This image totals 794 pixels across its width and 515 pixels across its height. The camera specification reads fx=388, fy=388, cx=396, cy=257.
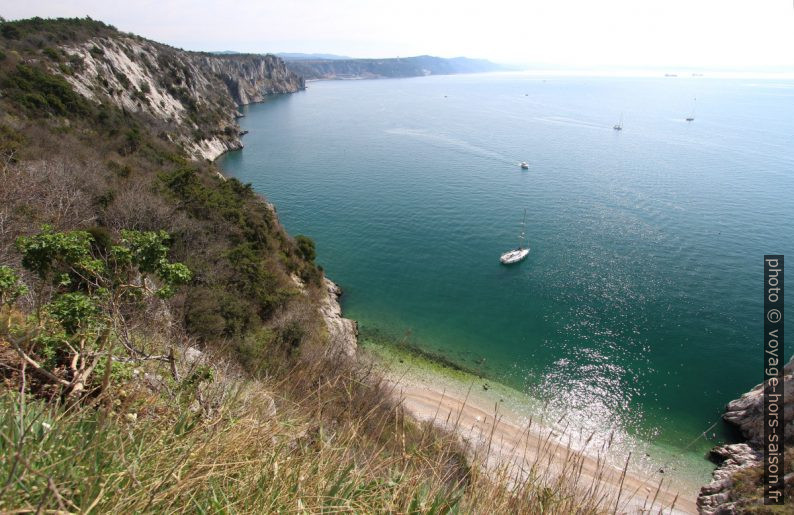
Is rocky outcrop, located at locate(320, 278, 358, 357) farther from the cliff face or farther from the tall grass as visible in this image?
the cliff face

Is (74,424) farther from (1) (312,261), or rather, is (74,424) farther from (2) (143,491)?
(1) (312,261)

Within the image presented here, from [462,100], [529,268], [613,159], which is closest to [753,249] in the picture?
[529,268]

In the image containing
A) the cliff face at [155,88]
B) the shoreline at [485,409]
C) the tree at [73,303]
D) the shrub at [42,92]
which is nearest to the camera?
the tree at [73,303]

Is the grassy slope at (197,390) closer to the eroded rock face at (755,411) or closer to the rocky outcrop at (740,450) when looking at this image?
the rocky outcrop at (740,450)

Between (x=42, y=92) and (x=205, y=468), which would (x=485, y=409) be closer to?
(x=205, y=468)

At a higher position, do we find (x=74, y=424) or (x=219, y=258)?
(x=74, y=424)

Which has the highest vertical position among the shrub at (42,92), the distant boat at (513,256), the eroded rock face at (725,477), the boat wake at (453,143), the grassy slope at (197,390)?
the shrub at (42,92)

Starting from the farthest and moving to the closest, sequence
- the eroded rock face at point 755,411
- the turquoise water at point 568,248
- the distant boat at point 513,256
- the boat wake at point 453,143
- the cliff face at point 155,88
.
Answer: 1. the boat wake at point 453,143
2. the cliff face at point 155,88
3. the distant boat at point 513,256
4. the turquoise water at point 568,248
5. the eroded rock face at point 755,411

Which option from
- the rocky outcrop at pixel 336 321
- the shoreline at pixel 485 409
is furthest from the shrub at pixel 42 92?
the shoreline at pixel 485 409
